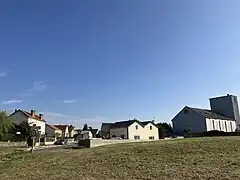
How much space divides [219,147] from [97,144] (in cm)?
1510

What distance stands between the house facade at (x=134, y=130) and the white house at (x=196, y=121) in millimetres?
5678

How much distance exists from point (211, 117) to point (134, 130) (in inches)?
700

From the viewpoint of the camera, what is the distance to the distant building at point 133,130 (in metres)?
62.8

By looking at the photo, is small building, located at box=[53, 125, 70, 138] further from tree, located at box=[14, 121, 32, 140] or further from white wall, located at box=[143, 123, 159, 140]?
tree, located at box=[14, 121, 32, 140]

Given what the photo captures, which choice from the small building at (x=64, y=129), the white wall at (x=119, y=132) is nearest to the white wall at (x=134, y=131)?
the white wall at (x=119, y=132)

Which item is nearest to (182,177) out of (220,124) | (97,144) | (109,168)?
(109,168)

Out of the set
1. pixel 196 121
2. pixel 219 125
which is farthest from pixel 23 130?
pixel 219 125

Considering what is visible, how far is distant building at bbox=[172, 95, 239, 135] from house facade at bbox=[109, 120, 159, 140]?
5.60 m

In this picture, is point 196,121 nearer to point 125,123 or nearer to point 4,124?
point 125,123

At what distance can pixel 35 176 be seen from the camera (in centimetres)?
1422

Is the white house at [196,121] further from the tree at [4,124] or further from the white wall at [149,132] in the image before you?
the tree at [4,124]

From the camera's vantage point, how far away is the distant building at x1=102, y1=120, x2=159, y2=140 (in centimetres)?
6284

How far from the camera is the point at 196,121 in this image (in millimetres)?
62594

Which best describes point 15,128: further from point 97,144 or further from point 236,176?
point 236,176
